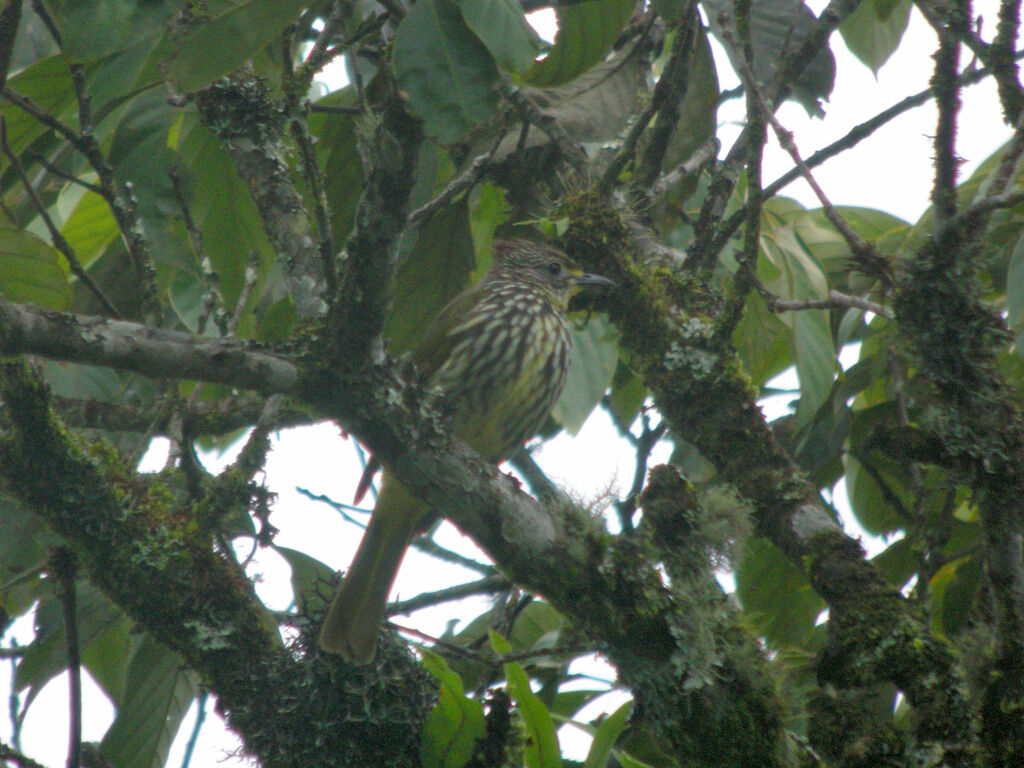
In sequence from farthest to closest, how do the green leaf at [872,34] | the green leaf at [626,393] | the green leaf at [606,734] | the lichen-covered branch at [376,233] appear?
the green leaf at [626,393] < the green leaf at [872,34] < the green leaf at [606,734] < the lichen-covered branch at [376,233]

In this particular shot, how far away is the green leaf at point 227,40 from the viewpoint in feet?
6.30

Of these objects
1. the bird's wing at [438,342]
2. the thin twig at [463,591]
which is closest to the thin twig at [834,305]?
the thin twig at [463,591]

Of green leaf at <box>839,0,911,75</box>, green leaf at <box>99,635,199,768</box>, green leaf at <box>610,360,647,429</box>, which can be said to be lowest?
green leaf at <box>99,635,199,768</box>

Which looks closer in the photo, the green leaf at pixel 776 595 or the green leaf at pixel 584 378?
the green leaf at pixel 776 595

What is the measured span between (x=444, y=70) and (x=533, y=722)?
1.31 m

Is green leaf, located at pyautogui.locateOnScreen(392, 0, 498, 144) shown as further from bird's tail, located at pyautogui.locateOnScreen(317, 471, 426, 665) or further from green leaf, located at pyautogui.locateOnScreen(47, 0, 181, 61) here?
bird's tail, located at pyautogui.locateOnScreen(317, 471, 426, 665)

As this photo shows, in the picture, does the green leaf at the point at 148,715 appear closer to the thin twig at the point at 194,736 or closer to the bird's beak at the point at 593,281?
the thin twig at the point at 194,736

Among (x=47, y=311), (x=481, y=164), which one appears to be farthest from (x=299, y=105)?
(x=481, y=164)

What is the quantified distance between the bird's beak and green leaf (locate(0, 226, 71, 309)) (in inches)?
56.8

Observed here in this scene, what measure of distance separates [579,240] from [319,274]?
30.0 inches

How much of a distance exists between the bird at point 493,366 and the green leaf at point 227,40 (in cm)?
129

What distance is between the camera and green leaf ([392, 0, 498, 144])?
1.84 metres

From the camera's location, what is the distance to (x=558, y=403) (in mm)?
3475

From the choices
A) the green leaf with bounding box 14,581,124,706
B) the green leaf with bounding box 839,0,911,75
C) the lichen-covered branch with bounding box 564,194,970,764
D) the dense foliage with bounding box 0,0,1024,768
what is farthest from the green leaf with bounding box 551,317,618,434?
the green leaf with bounding box 14,581,124,706
